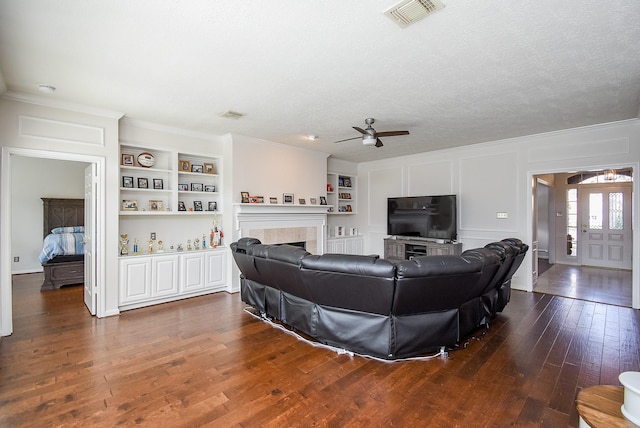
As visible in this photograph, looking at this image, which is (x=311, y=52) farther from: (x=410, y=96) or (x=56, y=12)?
(x=56, y=12)

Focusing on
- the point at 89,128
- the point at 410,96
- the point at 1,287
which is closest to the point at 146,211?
the point at 89,128

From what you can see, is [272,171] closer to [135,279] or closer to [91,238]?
[135,279]

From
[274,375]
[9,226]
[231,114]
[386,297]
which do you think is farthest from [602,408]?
[9,226]

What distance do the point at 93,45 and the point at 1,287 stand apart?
2.85 meters

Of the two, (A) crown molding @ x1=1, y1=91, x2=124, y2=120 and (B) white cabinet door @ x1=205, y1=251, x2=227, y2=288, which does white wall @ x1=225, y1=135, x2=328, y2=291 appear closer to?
(B) white cabinet door @ x1=205, y1=251, x2=227, y2=288

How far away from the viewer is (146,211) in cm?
455

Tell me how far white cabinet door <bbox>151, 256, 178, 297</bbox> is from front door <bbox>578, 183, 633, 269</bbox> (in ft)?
30.0

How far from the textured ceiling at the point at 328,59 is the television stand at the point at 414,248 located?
2.65 m

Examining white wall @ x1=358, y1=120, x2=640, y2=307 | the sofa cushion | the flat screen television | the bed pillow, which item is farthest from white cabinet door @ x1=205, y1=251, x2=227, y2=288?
white wall @ x1=358, y1=120, x2=640, y2=307

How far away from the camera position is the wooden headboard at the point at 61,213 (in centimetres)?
654

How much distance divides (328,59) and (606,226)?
8.23 m

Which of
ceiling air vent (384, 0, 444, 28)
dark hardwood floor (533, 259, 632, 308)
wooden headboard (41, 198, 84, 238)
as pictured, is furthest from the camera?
wooden headboard (41, 198, 84, 238)

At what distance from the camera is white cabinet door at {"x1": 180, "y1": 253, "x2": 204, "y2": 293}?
188 inches

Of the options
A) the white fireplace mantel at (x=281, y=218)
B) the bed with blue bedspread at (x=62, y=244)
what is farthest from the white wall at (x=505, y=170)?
the bed with blue bedspread at (x=62, y=244)
